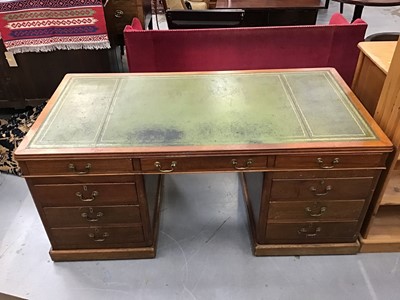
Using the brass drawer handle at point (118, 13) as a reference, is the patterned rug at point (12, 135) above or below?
below

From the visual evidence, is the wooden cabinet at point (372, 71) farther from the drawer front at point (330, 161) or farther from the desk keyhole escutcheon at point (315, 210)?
the desk keyhole escutcheon at point (315, 210)

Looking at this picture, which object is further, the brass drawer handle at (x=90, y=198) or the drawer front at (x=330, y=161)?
the brass drawer handle at (x=90, y=198)

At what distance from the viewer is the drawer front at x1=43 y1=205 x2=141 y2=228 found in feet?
5.32

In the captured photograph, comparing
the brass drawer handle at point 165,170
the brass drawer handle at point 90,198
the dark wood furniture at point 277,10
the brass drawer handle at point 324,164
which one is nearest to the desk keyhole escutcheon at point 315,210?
the brass drawer handle at point 324,164

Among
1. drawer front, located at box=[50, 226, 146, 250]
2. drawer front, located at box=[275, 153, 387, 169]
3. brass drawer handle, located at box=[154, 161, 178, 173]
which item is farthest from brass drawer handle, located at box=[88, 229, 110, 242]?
drawer front, located at box=[275, 153, 387, 169]

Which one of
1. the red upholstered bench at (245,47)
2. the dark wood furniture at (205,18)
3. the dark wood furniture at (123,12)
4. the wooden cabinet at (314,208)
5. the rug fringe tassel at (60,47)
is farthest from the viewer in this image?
the dark wood furniture at (123,12)

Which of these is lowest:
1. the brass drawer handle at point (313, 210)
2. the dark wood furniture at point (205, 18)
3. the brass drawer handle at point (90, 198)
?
the brass drawer handle at point (313, 210)

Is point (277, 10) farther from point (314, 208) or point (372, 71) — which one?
point (314, 208)

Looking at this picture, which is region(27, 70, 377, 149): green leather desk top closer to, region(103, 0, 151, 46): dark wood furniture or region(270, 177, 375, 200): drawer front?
region(270, 177, 375, 200): drawer front

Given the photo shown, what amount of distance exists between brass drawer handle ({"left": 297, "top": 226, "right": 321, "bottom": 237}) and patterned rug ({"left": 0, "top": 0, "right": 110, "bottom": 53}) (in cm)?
209

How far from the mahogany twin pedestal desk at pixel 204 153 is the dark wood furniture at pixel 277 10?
195 cm

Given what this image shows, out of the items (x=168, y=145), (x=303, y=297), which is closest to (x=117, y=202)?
(x=168, y=145)

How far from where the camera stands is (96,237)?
5.65 ft

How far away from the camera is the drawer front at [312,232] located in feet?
5.61
